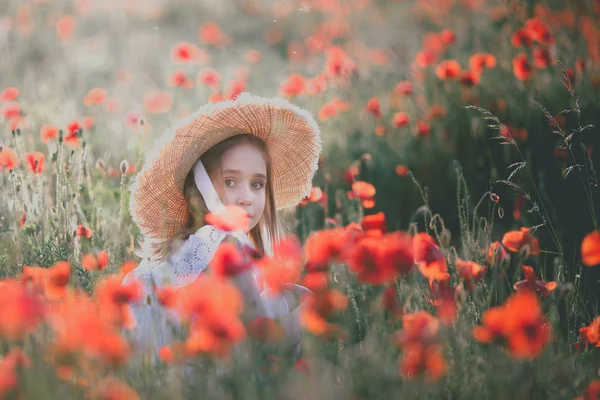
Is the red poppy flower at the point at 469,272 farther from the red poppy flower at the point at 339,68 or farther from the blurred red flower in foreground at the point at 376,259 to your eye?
the red poppy flower at the point at 339,68

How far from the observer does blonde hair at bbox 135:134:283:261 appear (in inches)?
112

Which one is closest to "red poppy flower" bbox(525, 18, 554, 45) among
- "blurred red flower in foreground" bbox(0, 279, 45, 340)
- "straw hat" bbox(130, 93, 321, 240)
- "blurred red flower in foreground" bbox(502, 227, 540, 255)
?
"straw hat" bbox(130, 93, 321, 240)

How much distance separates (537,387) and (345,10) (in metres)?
8.89

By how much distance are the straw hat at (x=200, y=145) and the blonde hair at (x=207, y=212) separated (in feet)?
0.09

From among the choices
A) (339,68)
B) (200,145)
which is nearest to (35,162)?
(200,145)

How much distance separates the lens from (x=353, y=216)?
353 centimetres

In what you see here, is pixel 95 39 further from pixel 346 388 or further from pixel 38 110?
pixel 346 388

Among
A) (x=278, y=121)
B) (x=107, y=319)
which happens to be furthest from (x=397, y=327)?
(x=278, y=121)

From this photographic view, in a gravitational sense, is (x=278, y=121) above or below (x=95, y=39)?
below

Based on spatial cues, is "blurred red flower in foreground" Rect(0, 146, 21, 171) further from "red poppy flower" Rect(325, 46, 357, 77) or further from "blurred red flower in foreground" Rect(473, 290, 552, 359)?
"red poppy flower" Rect(325, 46, 357, 77)

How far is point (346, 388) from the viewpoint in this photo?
181cm

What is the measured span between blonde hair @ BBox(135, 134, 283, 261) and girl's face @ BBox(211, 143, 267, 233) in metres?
0.02

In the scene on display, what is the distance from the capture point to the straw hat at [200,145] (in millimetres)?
2867

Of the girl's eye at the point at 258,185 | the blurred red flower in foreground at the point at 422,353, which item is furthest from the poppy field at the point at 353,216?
the girl's eye at the point at 258,185
